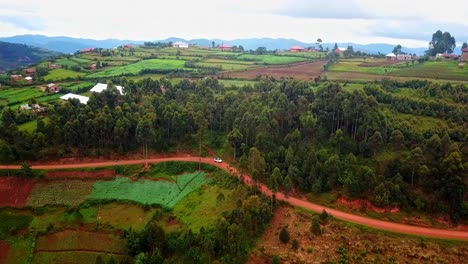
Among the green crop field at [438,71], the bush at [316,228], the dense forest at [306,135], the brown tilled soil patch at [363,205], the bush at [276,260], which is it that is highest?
the green crop field at [438,71]

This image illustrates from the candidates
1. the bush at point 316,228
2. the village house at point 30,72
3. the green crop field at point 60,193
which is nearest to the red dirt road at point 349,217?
the green crop field at point 60,193

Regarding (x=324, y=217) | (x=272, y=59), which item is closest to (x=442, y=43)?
(x=272, y=59)

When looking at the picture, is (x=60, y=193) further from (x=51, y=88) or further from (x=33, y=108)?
(x=51, y=88)

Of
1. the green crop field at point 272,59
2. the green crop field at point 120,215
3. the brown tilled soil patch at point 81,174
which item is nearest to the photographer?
the green crop field at point 120,215

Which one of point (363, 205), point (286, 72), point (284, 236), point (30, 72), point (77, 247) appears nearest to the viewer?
point (284, 236)

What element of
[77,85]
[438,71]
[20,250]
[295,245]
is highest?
[438,71]

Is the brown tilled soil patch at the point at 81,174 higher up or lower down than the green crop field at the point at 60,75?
lower down

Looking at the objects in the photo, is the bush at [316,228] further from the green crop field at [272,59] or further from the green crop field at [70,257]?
the green crop field at [272,59]

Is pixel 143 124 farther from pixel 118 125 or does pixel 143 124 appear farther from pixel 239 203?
pixel 239 203
